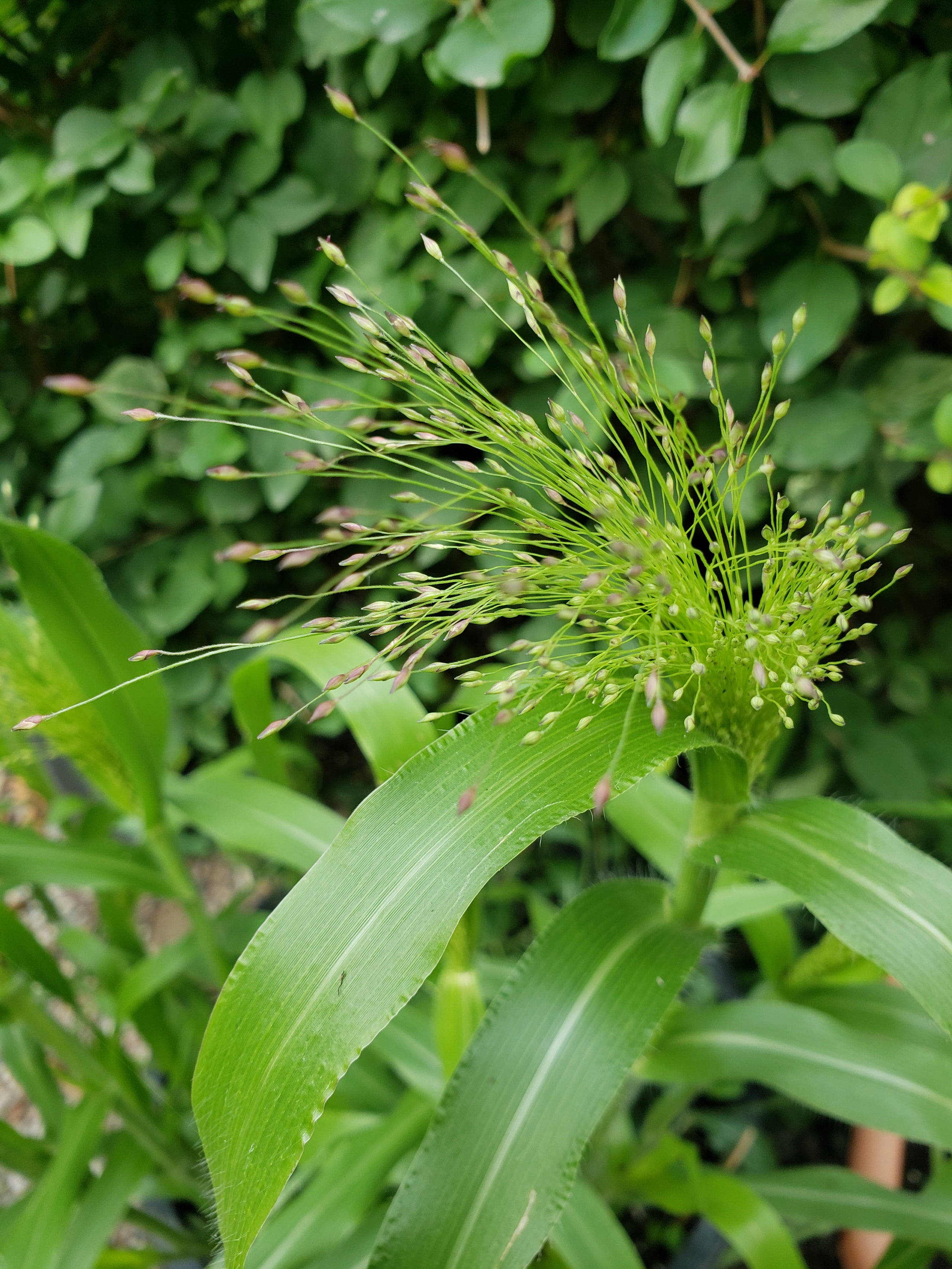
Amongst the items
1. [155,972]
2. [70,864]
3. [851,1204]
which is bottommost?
[851,1204]

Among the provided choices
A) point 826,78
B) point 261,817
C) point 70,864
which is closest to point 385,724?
point 261,817

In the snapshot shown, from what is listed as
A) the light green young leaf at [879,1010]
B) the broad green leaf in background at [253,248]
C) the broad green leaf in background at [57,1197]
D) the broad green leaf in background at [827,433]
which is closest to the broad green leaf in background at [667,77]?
the broad green leaf in background at [827,433]

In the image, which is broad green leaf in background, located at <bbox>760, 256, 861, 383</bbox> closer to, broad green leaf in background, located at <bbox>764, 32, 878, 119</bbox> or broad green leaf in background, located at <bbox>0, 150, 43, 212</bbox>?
broad green leaf in background, located at <bbox>764, 32, 878, 119</bbox>

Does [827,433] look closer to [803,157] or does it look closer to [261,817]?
[803,157]

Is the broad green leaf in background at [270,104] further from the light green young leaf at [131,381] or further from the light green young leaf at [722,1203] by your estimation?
the light green young leaf at [722,1203]

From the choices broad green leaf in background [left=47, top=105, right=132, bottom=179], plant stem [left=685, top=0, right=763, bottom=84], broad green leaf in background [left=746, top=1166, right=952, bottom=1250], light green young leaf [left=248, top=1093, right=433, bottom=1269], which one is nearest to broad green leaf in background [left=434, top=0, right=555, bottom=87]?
plant stem [left=685, top=0, right=763, bottom=84]
